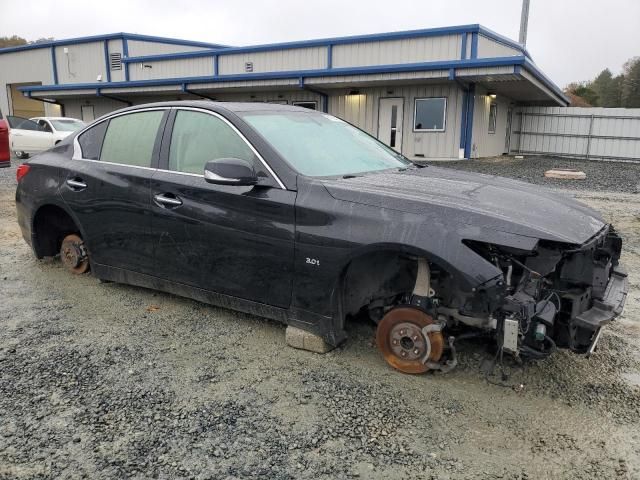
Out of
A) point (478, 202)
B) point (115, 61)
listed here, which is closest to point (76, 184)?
point (478, 202)

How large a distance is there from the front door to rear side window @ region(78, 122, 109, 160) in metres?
0.87

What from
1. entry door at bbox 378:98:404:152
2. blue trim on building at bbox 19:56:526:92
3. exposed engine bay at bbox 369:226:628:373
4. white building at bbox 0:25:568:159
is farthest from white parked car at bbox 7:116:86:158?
exposed engine bay at bbox 369:226:628:373

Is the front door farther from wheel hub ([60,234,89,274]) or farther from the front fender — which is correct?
wheel hub ([60,234,89,274])

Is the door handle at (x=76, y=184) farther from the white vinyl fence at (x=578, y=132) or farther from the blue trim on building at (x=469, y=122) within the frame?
the white vinyl fence at (x=578, y=132)

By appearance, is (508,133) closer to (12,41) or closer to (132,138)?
(132,138)

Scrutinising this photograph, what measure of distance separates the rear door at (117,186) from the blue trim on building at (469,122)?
15.3 m

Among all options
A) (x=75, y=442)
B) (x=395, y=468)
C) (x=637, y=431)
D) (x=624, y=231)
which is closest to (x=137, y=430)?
(x=75, y=442)

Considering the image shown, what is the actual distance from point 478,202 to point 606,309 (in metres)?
0.94

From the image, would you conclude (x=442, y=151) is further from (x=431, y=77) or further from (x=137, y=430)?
(x=137, y=430)

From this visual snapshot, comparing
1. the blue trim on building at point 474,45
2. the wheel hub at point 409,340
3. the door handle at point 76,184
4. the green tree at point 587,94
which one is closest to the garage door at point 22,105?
the blue trim on building at point 474,45

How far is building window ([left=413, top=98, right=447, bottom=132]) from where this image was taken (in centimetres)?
1858

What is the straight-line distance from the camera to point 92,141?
470 centimetres

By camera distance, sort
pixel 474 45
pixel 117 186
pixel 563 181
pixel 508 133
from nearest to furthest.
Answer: pixel 117 186 < pixel 563 181 < pixel 474 45 < pixel 508 133

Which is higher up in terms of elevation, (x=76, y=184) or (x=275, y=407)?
(x=76, y=184)
